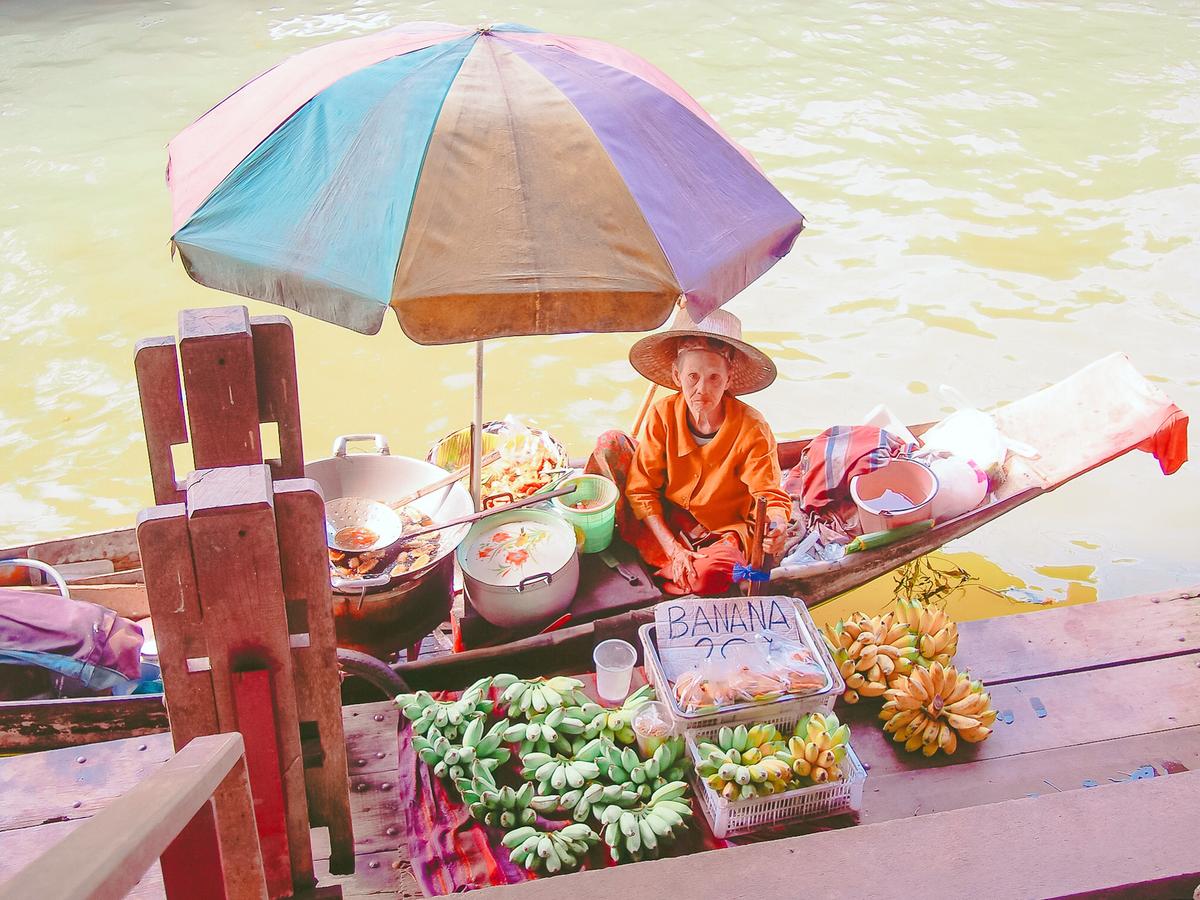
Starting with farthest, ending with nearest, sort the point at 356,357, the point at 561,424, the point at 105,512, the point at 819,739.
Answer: the point at 356,357 → the point at 561,424 → the point at 105,512 → the point at 819,739

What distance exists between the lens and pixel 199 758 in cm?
136

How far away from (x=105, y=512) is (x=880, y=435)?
484cm

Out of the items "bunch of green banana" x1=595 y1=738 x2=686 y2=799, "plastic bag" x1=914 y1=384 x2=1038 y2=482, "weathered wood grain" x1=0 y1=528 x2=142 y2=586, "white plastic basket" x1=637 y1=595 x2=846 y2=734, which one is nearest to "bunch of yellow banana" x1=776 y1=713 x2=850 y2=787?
"white plastic basket" x1=637 y1=595 x2=846 y2=734

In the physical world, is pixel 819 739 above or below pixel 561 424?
above

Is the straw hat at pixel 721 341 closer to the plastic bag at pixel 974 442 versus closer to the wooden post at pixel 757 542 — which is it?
the wooden post at pixel 757 542

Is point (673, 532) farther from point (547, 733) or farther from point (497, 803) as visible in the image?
point (497, 803)

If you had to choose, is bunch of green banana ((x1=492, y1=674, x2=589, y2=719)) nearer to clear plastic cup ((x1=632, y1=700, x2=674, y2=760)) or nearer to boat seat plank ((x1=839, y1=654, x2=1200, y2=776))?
clear plastic cup ((x1=632, y1=700, x2=674, y2=760))

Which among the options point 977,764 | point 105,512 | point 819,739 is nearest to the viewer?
point 819,739

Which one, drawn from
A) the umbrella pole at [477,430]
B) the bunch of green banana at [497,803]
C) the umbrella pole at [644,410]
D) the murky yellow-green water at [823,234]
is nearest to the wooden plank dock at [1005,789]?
the bunch of green banana at [497,803]

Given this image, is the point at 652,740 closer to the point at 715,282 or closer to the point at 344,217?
the point at 715,282

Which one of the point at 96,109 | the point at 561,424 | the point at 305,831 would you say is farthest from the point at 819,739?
the point at 96,109

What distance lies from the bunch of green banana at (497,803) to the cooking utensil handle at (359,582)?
1.06m

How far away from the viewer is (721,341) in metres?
4.00

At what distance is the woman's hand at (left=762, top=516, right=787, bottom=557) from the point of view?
4004 mm
